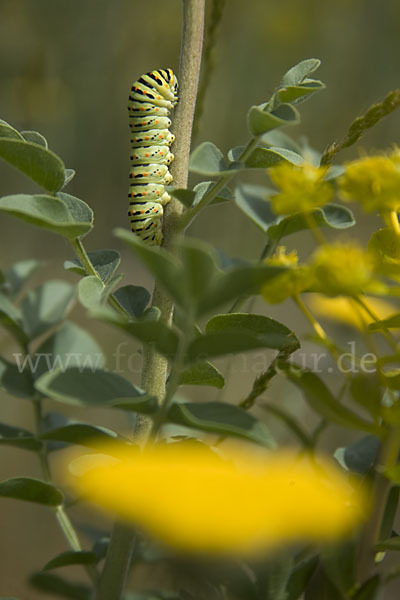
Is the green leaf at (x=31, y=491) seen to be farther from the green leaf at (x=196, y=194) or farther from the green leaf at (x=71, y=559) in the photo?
the green leaf at (x=196, y=194)

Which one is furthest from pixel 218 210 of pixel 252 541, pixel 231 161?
pixel 252 541

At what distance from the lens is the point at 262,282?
1.08ft

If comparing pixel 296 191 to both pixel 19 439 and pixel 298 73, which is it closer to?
pixel 298 73

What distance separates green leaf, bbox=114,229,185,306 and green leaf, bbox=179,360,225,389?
106mm

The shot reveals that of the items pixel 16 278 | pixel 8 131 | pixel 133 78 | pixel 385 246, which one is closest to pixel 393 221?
pixel 385 246

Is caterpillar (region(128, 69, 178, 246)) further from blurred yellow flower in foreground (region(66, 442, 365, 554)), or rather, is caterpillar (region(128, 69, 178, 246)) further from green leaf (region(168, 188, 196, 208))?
blurred yellow flower in foreground (region(66, 442, 365, 554))

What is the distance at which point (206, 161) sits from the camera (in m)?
0.38

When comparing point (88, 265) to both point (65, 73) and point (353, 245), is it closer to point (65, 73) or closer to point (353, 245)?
point (353, 245)

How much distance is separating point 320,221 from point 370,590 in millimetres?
235

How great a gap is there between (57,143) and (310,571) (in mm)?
1555

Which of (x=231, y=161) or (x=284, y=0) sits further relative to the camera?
(x=284, y=0)

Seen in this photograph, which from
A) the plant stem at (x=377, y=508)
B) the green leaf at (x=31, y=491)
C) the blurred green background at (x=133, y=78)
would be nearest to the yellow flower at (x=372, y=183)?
the plant stem at (x=377, y=508)

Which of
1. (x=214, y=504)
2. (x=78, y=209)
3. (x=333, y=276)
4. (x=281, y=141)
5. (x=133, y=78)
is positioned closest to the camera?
(x=214, y=504)

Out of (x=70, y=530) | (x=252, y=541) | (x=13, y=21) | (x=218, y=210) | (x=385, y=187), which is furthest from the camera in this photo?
(x=218, y=210)
